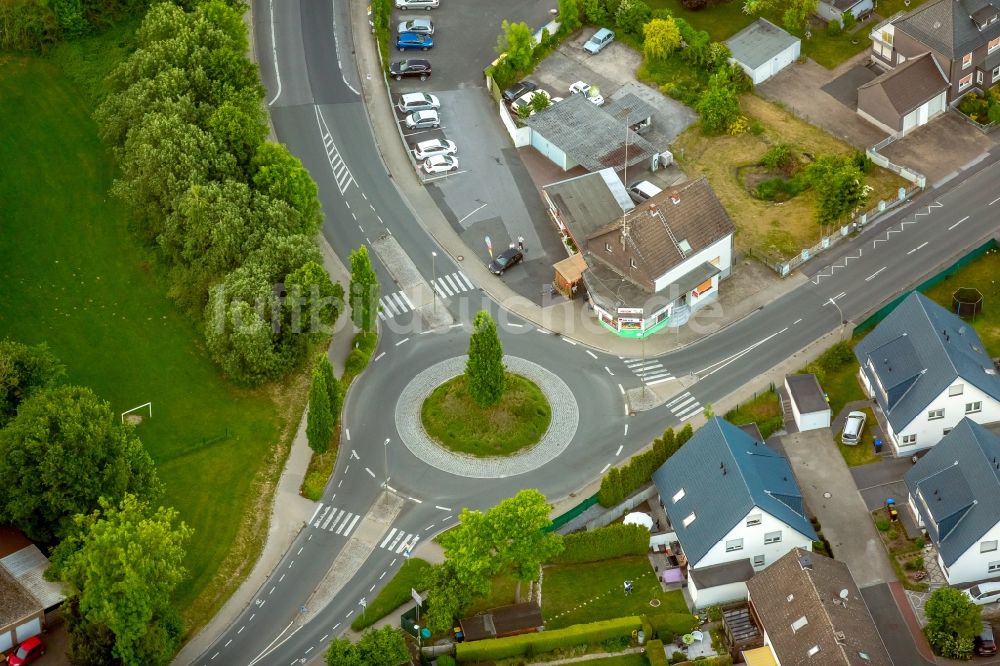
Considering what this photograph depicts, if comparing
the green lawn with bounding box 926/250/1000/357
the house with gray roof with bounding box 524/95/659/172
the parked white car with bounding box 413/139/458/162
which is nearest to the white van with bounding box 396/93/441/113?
the parked white car with bounding box 413/139/458/162

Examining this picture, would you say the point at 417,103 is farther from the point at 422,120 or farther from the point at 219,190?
the point at 219,190

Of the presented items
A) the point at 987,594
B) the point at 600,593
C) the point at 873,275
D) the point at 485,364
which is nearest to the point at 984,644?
the point at 987,594

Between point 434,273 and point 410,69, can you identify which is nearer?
point 434,273

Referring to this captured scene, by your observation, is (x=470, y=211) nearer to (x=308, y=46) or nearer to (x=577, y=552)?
(x=308, y=46)

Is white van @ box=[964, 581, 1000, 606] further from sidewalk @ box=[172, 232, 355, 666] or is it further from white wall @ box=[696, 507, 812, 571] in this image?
sidewalk @ box=[172, 232, 355, 666]

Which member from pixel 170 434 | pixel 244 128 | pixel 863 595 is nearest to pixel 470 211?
pixel 244 128
